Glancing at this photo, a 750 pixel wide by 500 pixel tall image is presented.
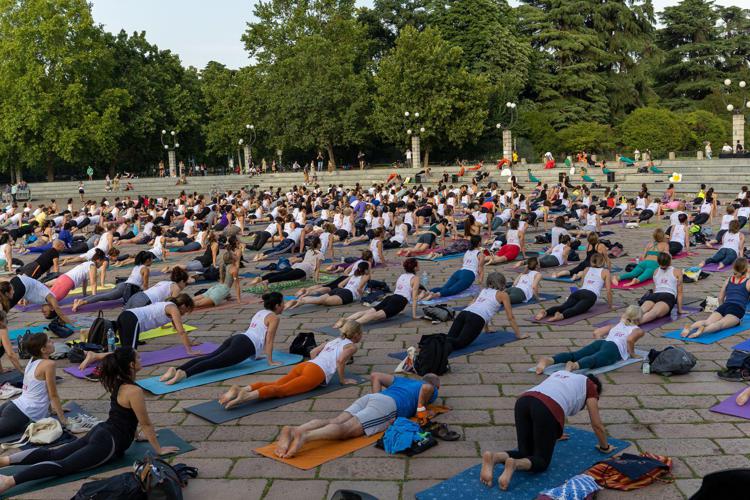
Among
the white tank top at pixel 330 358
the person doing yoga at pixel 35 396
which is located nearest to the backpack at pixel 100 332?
the person doing yoga at pixel 35 396

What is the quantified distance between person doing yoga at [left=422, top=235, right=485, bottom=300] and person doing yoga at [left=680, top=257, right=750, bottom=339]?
4.17 meters

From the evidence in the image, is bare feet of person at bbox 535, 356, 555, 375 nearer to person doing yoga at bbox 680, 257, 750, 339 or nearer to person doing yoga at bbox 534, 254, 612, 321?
person doing yoga at bbox 680, 257, 750, 339

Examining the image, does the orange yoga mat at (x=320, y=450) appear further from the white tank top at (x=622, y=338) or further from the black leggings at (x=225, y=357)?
the white tank top at (x=622, y=338)

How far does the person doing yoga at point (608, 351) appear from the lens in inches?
316

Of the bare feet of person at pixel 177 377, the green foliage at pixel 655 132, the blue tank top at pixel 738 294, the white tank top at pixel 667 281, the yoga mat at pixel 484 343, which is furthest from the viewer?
the green foliage at pixel 655 132

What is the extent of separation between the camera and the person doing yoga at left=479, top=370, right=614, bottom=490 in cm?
538

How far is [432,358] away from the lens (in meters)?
8.18

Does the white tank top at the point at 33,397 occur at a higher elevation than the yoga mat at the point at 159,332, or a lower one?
higher

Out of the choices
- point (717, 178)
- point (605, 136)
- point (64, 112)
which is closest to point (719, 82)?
point (605, 136)

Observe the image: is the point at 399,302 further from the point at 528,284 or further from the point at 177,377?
the point at 177,377

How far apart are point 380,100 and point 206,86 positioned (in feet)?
55.3

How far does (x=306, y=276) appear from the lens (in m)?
14.9

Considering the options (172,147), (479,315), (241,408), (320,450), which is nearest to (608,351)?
(479,315)

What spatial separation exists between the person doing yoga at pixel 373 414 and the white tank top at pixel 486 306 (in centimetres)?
254
